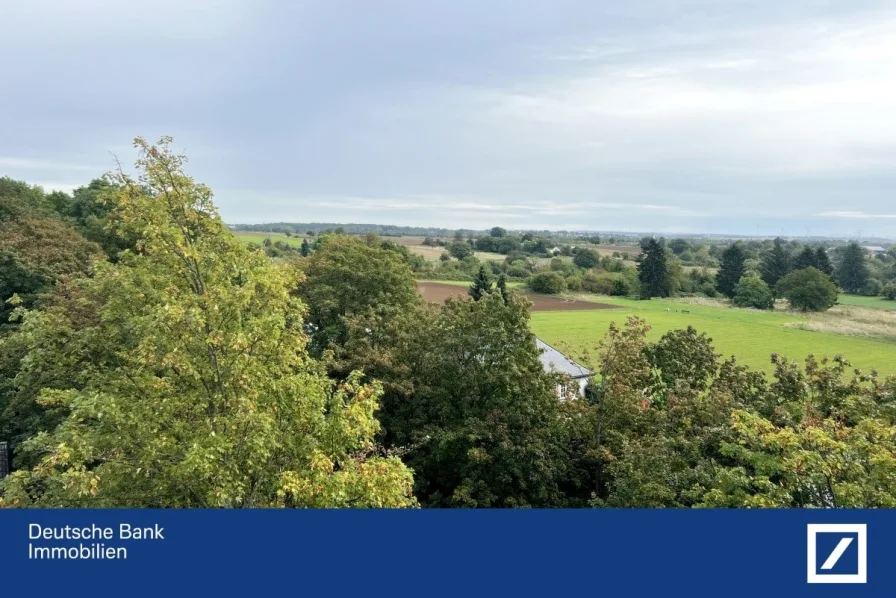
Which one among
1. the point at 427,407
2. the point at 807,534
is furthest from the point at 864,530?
the point at 427,407

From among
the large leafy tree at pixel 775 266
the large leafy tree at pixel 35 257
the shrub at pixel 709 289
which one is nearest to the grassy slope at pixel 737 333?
the shrub at pixel 709 289

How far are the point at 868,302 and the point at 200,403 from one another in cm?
10699

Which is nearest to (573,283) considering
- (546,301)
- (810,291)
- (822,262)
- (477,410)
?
(546,301)

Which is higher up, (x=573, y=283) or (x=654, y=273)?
(x=654, y=273)

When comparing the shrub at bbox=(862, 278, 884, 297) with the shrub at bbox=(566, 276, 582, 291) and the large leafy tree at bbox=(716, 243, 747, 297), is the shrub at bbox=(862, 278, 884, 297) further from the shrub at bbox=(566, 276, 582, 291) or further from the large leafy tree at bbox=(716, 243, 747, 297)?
the shrub at bbox=(566, 276, 582, 291)

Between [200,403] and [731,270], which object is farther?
[731,270]

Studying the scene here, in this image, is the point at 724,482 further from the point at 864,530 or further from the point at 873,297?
the point at 873,297

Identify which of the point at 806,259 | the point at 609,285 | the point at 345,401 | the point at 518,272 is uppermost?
the point at 806,259

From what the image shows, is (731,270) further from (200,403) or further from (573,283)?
(200,403)

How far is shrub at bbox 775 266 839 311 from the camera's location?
7974 cm

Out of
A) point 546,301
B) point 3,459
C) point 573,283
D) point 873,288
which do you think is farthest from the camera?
point 873,288

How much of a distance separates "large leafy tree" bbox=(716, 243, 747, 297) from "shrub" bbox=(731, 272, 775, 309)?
5.31 metres

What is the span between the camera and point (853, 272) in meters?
101

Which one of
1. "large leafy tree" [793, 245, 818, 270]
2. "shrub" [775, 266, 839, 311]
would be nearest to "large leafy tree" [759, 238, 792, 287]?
"large leafy tree" [793, 245, 818, 270]
